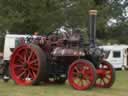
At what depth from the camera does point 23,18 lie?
84.4 feet

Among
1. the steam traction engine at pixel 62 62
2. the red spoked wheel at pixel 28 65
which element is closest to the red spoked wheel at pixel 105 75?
the steam traction engine at pixel 62 62

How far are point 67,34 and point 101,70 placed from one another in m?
1.49

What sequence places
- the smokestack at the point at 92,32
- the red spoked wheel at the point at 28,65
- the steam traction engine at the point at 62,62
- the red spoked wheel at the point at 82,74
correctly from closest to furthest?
the red spoked wheel at the point at 82,74 → the steam traction engine at the point at 62,62 → the smokestack at the point at 92,32 → the red spoked wheel at the point at 28,65

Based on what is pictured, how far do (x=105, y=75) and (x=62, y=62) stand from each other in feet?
4.49

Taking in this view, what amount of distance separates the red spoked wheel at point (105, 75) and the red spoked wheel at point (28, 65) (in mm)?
1729

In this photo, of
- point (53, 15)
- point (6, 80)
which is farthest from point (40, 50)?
point (53, 15)

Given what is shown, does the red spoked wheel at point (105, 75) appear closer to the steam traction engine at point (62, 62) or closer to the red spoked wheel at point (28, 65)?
the steam traction engine at point (62, 62)

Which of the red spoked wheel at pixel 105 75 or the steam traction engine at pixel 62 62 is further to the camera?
the red spoked wheel at pixel 105 75

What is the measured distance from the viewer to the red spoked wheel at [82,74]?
41.9 feet

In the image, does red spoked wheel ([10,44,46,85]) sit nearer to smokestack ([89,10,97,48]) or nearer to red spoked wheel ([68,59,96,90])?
red spoked wheel ([68,59,96,90])

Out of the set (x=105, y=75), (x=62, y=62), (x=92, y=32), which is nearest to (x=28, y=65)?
(x=62, y=62)

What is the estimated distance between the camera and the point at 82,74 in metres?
13.1

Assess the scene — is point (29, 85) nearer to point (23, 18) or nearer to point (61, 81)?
point (61, 81)

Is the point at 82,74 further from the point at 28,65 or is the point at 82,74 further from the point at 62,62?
the point at 28,65
